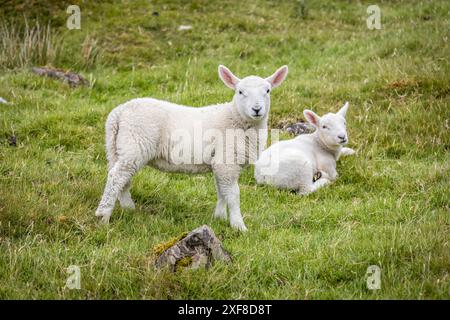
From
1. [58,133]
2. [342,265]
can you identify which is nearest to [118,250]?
[342,265]

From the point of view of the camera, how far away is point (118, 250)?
5.20m

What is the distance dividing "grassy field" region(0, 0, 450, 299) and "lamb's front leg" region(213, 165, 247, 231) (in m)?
0.18

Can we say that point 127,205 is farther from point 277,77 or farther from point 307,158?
point 307,158

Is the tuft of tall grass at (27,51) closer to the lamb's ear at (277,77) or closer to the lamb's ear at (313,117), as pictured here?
the lamb's ear at (313,117)

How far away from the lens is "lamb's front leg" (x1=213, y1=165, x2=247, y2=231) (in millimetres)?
6277

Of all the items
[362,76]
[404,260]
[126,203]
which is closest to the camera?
[404,260]

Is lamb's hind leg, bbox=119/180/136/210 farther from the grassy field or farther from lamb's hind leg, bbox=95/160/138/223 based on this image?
lamb's hind leg, bbox=95/160/138/223

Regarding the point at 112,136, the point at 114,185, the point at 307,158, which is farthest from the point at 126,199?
the point at 307,158

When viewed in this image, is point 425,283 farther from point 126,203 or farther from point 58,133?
point 58,133

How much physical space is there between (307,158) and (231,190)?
2.13 m

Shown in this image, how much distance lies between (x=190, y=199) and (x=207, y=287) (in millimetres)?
2788

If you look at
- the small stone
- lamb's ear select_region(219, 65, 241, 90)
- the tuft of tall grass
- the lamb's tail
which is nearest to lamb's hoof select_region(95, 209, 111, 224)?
the lamb's tail

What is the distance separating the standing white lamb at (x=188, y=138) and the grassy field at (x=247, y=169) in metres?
0.34

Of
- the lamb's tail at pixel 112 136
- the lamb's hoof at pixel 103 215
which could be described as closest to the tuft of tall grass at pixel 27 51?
the lamb's tail at pixel 112 136
